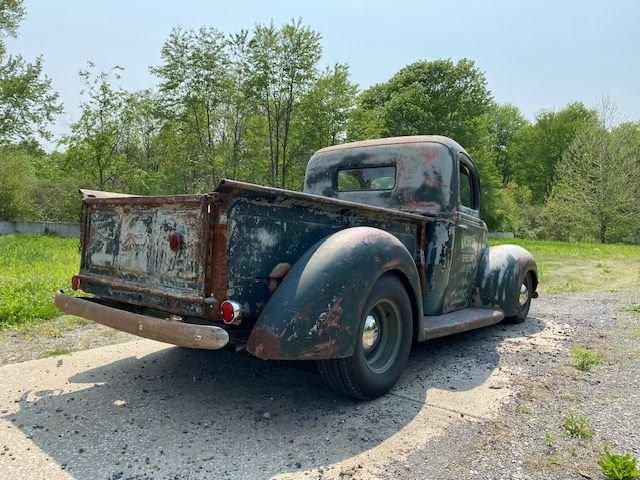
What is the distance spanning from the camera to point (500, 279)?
5473 millimetres

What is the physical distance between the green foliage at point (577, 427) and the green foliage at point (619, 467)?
383 mm

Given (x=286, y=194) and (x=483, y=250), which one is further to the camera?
(x=483, y=250)

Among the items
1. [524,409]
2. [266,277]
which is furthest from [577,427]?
[266,277]

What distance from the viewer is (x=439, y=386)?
377 centimetres

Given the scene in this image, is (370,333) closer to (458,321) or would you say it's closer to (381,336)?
(381,336)

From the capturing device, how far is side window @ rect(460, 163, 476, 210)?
5.08 m

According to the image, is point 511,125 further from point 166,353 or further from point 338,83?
point 166,353

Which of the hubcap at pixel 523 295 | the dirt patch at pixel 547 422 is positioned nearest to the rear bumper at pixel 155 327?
the dirt patch at pixel 547 422

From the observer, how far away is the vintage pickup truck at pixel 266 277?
2744mm

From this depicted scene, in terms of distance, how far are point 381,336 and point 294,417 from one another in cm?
87

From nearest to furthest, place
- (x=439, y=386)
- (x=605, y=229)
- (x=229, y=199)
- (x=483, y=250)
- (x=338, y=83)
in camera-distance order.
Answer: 1. (x=229, y=199)
2. (x=439, y=386)
3. (x=483, y=250)
4. (x=338, y=83)
5. (x=605, y=229)

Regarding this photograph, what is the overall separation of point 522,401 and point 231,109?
21055 mm

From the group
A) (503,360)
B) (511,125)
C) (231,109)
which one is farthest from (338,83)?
(511,125)

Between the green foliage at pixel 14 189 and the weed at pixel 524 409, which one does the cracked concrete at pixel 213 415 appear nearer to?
the weed at pixel 524 409
